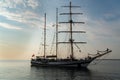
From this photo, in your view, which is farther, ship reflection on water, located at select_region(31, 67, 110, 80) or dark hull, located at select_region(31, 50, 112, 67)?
dark hull, located at select_region(31, 50, 112, 67)

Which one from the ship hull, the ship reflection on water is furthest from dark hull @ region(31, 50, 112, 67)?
the ship reflection on water

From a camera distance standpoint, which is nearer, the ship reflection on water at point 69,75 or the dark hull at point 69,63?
the ship reflection on water at point 69,75

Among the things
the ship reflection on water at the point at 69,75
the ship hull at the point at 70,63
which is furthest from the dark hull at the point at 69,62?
the ship reflection on water at the point at 69,75

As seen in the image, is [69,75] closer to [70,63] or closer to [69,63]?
[70,63]

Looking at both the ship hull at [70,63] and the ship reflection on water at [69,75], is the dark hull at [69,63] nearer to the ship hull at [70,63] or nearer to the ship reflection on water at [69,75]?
the ship hull at [70,63]

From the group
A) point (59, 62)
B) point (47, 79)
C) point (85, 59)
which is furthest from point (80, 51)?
point (47, 79)

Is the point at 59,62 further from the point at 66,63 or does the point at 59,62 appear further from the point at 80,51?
the point at 80,51

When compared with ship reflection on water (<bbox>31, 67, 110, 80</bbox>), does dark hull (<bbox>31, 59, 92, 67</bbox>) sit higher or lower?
higher

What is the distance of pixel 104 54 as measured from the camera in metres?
112

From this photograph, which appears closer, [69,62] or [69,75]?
[69,75]

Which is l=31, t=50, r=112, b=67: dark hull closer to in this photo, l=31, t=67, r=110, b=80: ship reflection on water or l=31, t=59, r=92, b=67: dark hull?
l=31, t=59, r=92, b=67: dark hull

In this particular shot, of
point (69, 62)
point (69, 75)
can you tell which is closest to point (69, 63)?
point (69, 62)

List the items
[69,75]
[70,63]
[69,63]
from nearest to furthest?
[69,75]
[70,63]
[69,63]

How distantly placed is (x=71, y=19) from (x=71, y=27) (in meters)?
3.69
